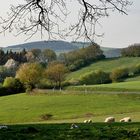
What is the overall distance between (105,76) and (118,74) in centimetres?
478

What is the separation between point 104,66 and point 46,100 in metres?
85.0

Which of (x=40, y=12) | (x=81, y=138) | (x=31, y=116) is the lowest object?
(x=31, y=116)

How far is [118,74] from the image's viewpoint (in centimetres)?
14675

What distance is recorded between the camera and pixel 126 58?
605ft

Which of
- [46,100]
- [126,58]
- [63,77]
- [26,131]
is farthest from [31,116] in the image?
[126,58]

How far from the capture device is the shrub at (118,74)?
145 metres

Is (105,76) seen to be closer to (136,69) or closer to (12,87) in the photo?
(136,69)

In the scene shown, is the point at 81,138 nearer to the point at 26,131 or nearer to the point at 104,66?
the point at 26,131

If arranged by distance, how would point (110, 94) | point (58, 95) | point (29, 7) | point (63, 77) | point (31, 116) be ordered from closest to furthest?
point (29, 7) → point (31, 116) → point (110, 94) → point (58, 95) → point (63, 77)

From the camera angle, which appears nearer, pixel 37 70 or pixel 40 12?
pixel 40 12

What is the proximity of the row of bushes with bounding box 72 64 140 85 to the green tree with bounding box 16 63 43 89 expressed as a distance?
19.2 m

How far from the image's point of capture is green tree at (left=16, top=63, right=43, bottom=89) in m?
123

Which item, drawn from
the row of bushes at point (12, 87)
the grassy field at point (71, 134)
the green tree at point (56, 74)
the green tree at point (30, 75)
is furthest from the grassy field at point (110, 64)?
the grassy field at point (71, 134)

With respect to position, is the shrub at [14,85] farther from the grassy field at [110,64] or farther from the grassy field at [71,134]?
the grassy field at [71,134]
